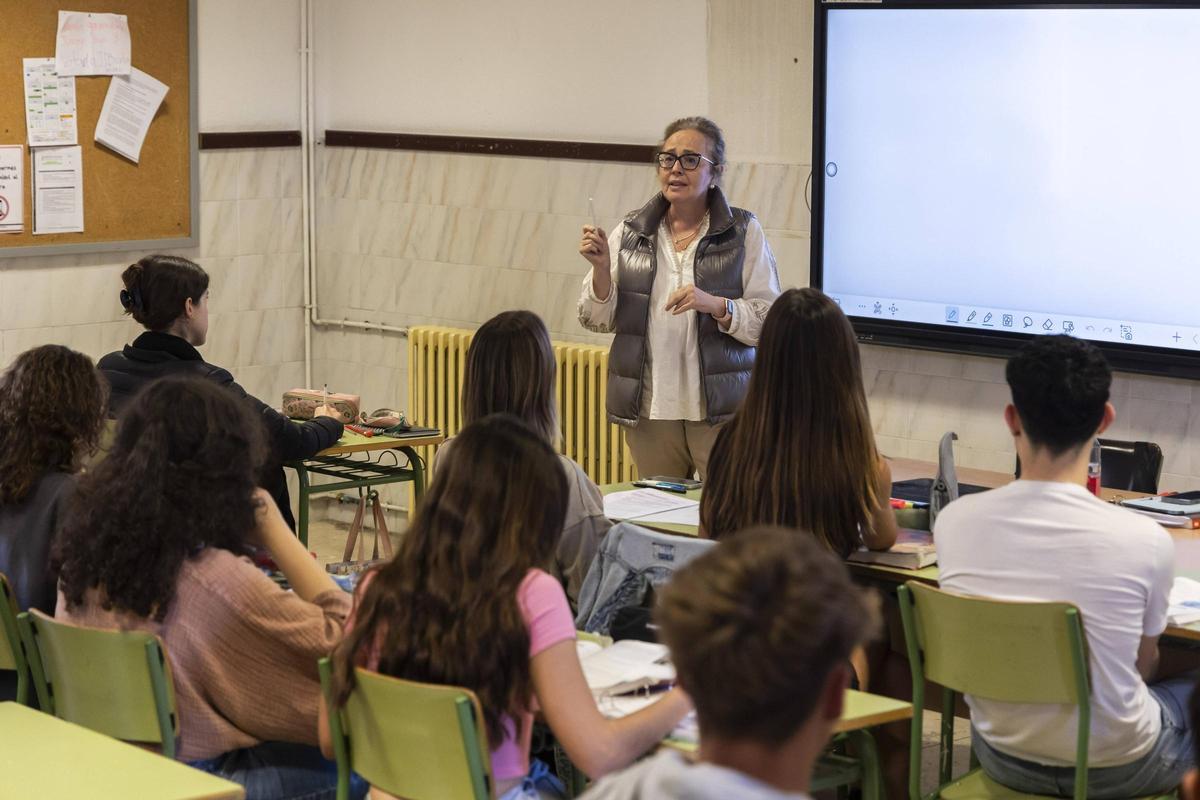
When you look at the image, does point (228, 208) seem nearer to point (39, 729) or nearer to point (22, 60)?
point (22, 60)

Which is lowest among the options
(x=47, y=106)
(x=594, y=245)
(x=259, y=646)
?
(x=259, y=646)

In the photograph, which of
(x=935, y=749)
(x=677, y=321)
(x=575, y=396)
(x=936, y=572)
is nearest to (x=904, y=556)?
(x=936, y=572)

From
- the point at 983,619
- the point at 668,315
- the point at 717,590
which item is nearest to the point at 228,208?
the point at 668,315

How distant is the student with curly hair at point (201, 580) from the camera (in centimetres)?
282

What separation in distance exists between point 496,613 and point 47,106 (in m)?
4.76

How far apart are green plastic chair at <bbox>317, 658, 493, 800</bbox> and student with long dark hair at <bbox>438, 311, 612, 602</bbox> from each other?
1.00m

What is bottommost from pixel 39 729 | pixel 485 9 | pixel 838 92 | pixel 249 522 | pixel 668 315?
pixel 39 729

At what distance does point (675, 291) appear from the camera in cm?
491

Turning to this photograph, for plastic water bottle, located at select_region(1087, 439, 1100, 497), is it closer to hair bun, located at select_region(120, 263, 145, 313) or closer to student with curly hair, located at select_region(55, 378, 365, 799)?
student with curly hair, located at select_region(55, 378, 365, 799)

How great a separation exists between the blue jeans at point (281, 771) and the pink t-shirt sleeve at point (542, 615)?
0.74m

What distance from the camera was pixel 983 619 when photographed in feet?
9.47

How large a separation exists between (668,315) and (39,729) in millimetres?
2768

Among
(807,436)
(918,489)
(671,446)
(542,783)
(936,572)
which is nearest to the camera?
(542,783)

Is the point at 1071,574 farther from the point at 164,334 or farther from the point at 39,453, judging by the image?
the point at 164,334
